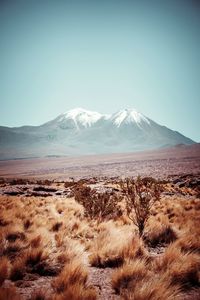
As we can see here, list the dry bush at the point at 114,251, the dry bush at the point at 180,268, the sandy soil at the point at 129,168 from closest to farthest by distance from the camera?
the dry bush at the point at 180,268 < the dry bush at the point at 114,251 < the sandy soil at the point at 129,168

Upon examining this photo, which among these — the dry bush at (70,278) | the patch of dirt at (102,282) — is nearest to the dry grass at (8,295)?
the dry bush at (70,278)

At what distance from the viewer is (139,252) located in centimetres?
497

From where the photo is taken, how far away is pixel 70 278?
359cm

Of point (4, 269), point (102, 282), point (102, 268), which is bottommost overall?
point (102, 268)

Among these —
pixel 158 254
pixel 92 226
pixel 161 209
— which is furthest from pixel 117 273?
pixel 161 209

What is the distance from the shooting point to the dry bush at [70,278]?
3.41 m

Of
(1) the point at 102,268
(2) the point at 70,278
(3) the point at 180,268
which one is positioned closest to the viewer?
(2) the point at 70,278

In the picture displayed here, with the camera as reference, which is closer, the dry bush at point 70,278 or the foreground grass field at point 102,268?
the foreground grass field at point 102,268

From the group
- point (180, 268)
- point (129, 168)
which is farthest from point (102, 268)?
point (129, 168)

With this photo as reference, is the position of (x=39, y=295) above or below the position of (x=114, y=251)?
above

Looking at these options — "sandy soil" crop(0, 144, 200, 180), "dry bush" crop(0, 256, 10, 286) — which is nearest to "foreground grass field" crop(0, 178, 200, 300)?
"dry bush" crop(0, 256, 10, 286)

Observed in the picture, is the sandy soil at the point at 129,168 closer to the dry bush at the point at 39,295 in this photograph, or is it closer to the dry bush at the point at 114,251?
the dry bush at the point at 114,251

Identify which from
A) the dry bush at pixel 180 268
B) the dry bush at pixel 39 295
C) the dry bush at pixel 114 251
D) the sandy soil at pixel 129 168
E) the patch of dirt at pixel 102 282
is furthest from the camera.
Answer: the sandy soil at pixel 129 168

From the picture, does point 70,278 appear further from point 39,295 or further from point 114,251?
point 114,251
